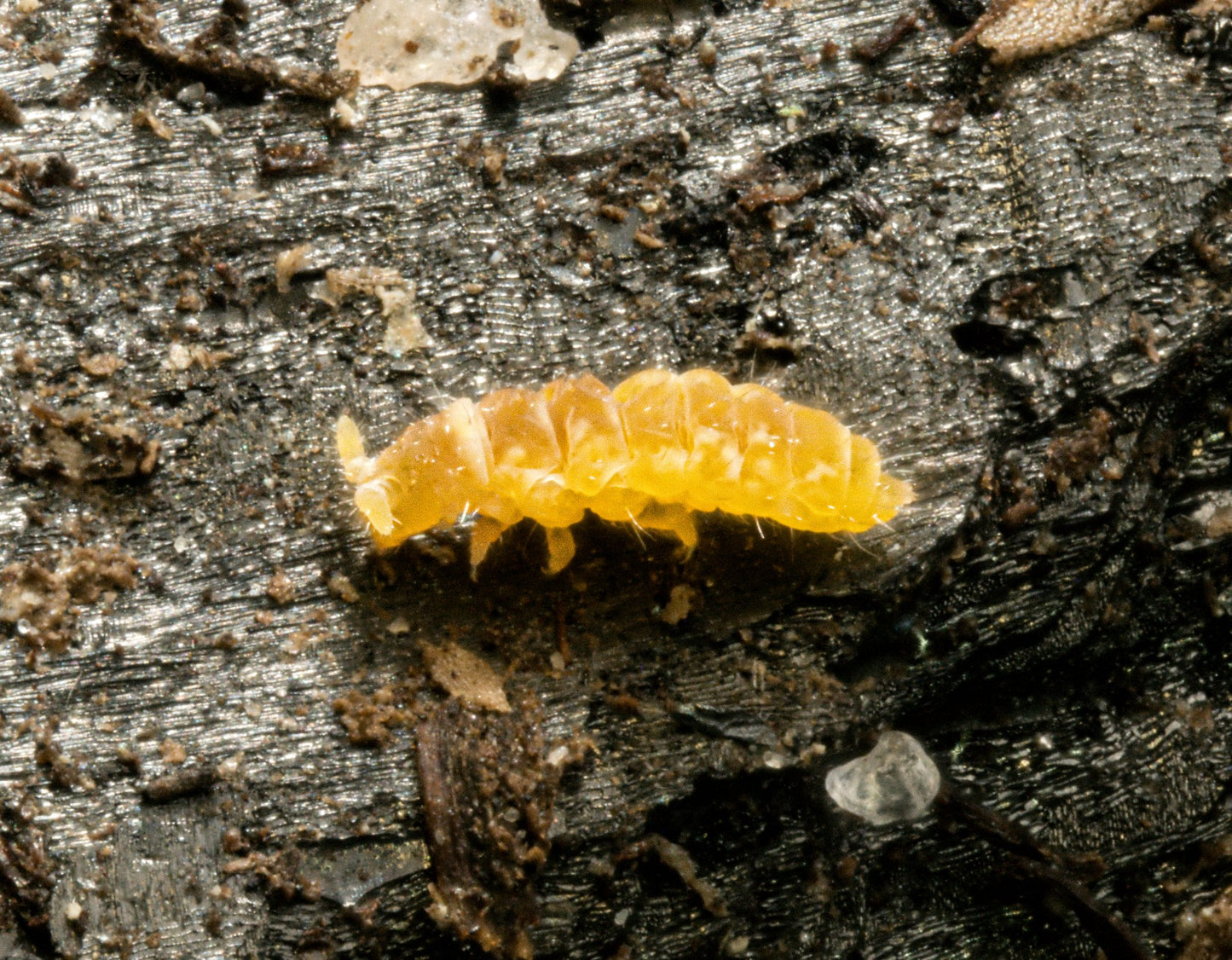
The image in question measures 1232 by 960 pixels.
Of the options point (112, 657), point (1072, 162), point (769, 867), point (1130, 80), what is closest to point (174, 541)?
point (112, 657)

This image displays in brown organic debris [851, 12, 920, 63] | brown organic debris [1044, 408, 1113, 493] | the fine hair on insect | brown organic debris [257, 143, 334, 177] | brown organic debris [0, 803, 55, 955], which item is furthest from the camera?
brown organic debris [851, 12, 920, 63]

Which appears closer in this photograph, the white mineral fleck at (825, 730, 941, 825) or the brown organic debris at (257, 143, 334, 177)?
the white mineral fleck at (825, 730, 941, 825)

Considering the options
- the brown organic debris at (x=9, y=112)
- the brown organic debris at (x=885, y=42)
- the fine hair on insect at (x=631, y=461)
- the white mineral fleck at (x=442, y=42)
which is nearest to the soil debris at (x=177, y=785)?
the fine hair on insect at (x=631, y=461)

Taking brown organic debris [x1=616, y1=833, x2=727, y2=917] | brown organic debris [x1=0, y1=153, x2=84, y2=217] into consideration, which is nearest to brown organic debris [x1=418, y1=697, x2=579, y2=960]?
brown organic debris [x1=616, y1=833, x2=727, y2=917]

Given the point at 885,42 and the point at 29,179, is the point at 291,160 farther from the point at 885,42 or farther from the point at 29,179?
the point at 885,42

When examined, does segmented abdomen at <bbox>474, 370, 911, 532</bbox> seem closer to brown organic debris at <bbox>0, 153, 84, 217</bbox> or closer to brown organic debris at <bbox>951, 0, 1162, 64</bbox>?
brown organic debris at <bbox>951, 0, 1162, 64</bbox>
